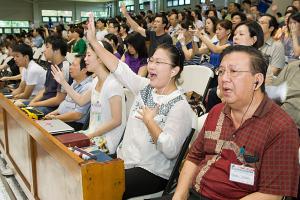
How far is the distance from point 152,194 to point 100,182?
0.47m

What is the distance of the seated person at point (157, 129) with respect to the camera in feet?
5.34

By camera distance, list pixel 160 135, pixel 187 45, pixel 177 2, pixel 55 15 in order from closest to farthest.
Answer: pixel 160 135, pixel 187 45, pixel 177 2, pixel 55 15

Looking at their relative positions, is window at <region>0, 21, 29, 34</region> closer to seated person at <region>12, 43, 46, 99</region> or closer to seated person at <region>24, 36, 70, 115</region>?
seated person at <region>12, 43, 46, 99</region>

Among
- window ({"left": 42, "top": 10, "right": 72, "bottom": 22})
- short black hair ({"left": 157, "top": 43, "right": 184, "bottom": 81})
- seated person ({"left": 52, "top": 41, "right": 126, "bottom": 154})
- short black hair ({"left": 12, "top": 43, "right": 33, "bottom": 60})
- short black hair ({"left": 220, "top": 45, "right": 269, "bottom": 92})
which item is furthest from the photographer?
window ({"left": 42, "top": 10, "right": 72, "bottom": 22})

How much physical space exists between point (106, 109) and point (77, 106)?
745 millimetres

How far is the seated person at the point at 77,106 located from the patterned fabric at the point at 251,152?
1.60 m

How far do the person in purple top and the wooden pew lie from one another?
1636 mm

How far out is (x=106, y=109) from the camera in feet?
7.47

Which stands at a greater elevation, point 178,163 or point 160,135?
point 160,135

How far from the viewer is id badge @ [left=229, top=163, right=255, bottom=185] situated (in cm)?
123

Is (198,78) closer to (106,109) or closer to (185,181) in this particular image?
(106,109)

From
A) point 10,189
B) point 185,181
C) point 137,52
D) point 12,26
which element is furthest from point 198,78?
point 12,26

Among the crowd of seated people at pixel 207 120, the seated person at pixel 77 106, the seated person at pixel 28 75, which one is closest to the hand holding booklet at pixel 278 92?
the crowd of seated people at pixel 207 120

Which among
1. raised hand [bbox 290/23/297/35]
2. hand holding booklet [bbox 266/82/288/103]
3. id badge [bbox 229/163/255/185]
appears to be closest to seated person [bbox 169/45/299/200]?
id badge [bbox 229/163/255/185]
